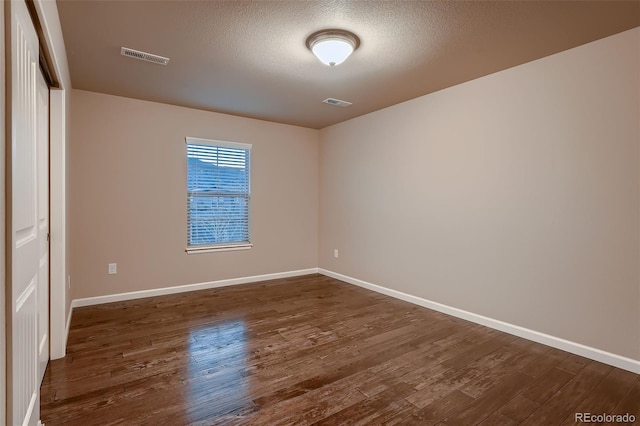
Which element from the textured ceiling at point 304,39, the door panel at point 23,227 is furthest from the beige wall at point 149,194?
the door panel at point 23,227

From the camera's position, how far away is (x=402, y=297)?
4.16 m

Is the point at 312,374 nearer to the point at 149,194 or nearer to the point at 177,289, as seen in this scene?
the point at 177,289

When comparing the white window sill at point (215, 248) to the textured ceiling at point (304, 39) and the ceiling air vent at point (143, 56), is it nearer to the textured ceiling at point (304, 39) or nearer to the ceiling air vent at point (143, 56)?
the textured ceiling at point (304, 39)

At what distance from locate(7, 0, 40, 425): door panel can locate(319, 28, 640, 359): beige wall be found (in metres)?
3.47

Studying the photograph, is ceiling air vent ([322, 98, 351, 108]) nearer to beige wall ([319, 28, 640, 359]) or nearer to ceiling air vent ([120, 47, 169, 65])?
beige wall ([319, 28, 640, 359])

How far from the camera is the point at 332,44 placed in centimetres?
249

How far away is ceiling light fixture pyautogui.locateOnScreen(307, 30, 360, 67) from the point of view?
96.3 inches

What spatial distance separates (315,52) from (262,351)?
244cm

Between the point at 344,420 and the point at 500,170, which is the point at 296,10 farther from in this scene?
the point at 344,420

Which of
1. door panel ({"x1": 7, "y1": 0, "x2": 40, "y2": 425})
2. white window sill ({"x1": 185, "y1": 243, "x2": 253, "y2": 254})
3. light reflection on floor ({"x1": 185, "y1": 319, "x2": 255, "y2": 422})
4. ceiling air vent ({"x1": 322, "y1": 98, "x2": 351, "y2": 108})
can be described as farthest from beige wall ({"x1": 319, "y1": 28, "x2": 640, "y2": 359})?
door panel ({"x1": 7, "y1": 0, "x2": 40, "y2": 425})

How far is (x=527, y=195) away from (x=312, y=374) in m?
2.42

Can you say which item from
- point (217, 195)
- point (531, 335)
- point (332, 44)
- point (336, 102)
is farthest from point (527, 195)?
point (217, 195)

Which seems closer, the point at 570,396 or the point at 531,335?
the point at 570,396

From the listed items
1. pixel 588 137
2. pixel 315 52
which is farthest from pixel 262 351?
pixel 588 137
